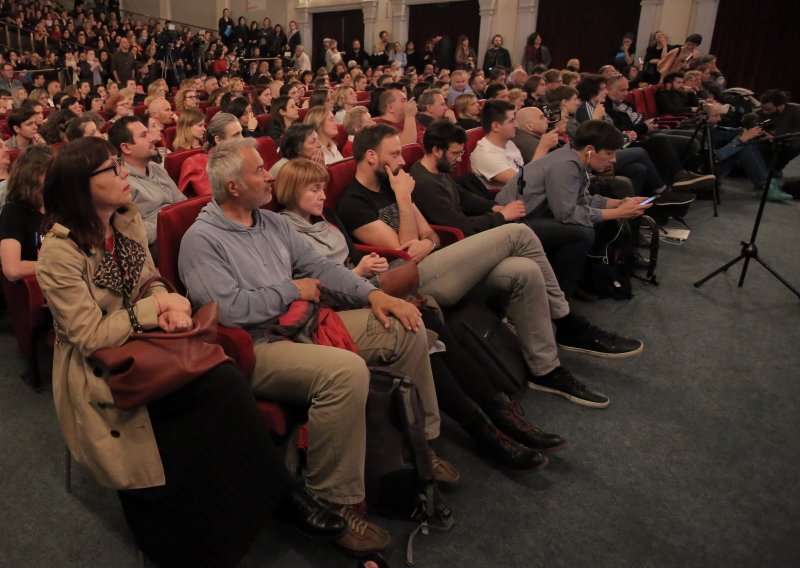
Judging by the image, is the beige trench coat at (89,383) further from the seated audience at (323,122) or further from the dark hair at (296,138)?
the seated audience at (323,122)

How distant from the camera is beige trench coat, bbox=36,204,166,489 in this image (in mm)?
1472

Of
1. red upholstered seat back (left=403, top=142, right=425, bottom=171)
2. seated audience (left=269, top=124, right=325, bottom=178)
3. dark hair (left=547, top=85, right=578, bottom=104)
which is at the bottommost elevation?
red upholstered seat back (left=403, top=142, right=425, bottom=171)

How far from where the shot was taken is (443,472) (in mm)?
1896

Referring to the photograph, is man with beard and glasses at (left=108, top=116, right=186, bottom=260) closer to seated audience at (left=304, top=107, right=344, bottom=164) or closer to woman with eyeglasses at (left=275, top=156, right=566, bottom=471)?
woman with eyeglasses at (left=275, top=156, right=566, bottom=471)

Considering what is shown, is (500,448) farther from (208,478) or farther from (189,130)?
(189,130)

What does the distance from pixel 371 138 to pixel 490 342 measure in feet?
3.38

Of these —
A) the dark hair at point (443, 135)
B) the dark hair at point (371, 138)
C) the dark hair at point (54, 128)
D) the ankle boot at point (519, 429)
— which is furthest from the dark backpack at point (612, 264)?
the dark hair at point (54, 128)

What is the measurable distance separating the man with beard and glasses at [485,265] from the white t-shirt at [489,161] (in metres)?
0.91

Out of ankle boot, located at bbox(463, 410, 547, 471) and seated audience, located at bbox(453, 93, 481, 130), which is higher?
seated audience, located at bbox(453, 93, 481, 130)

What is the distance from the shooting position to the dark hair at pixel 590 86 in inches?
193

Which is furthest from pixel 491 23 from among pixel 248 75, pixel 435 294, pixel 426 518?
pixel 426 518

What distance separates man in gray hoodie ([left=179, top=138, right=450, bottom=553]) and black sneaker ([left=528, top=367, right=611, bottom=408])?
0.66 m

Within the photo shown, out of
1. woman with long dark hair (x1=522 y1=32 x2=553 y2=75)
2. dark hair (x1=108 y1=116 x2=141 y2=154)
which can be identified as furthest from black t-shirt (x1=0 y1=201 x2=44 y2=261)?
woman with long dark hair (x1=522 y1=32 x2=553 y2=75)

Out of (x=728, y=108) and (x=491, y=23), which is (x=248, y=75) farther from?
(x=728, y=108)
